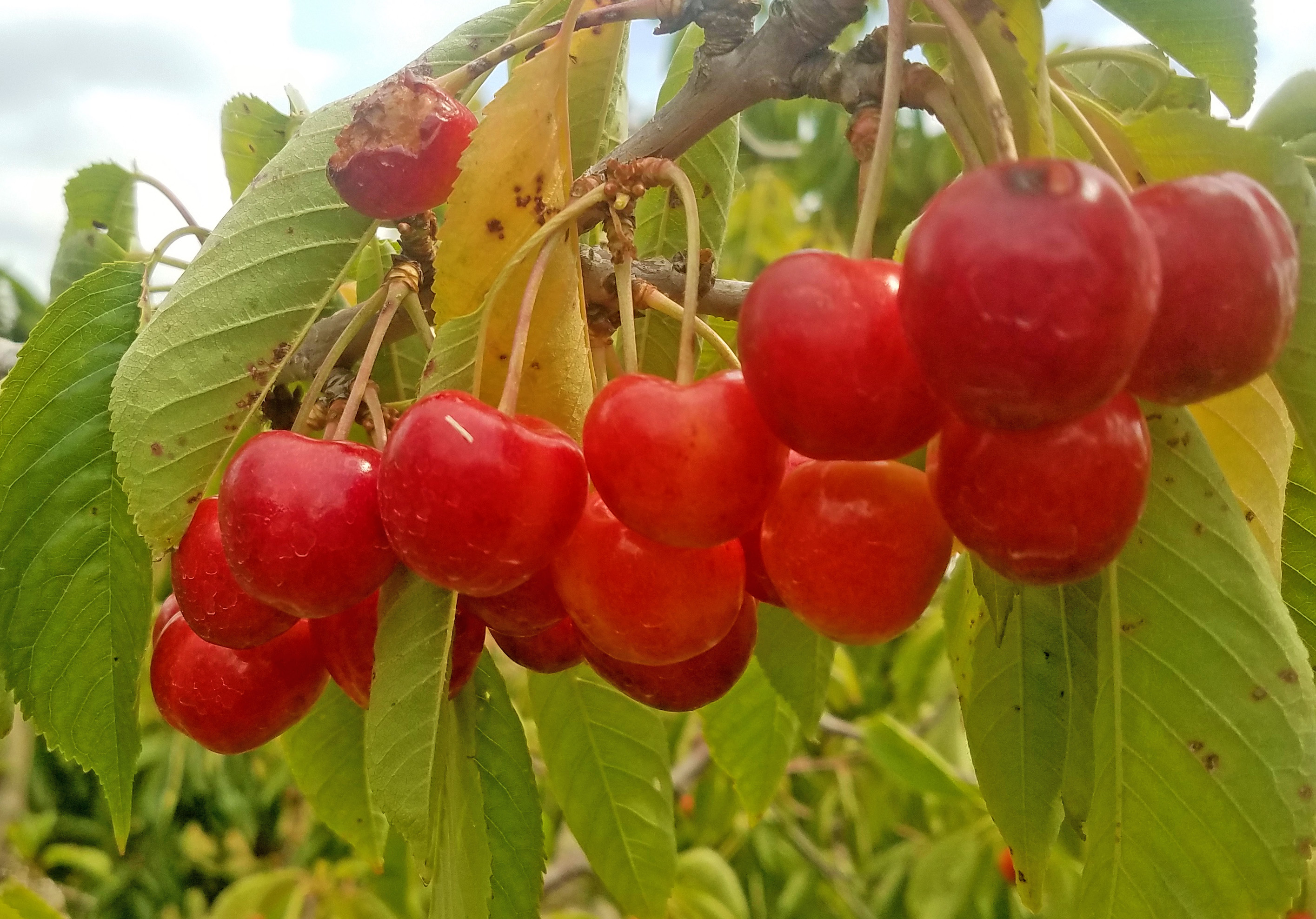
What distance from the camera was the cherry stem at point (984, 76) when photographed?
1.32 feet

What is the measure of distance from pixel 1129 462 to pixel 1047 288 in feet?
0.41

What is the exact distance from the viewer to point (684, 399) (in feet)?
1.65

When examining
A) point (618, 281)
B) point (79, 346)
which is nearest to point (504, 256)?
point (618, 281)

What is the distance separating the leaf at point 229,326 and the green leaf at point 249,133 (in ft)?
1.61

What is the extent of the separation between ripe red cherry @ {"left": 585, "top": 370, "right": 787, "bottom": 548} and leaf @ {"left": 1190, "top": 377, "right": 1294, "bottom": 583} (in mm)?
261

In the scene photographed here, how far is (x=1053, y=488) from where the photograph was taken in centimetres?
42

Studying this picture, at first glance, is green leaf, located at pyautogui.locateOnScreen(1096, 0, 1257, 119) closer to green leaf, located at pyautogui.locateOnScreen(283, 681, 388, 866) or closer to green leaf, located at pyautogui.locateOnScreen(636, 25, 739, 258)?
green leaf, located at pyautogui.locateOnScreen(636, 25, 739, 258)

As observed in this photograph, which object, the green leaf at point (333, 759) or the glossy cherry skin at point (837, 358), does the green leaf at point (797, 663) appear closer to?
the green leaf at point (333, 759)

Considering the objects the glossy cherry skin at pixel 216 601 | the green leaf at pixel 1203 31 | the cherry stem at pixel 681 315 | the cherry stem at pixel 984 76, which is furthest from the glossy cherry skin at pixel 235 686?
the green leaf at pixel 1203 31

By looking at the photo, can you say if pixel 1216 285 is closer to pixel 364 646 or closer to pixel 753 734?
pixel 364 646

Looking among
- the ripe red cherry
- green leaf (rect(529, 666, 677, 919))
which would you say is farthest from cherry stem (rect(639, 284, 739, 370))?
green leaf (rect(529, 666, 677, 919))

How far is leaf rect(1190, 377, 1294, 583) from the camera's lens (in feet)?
1.85

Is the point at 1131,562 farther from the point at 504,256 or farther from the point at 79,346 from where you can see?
the point at 79,346

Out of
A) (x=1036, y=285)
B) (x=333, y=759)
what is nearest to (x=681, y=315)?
(x=1036, y=285)
